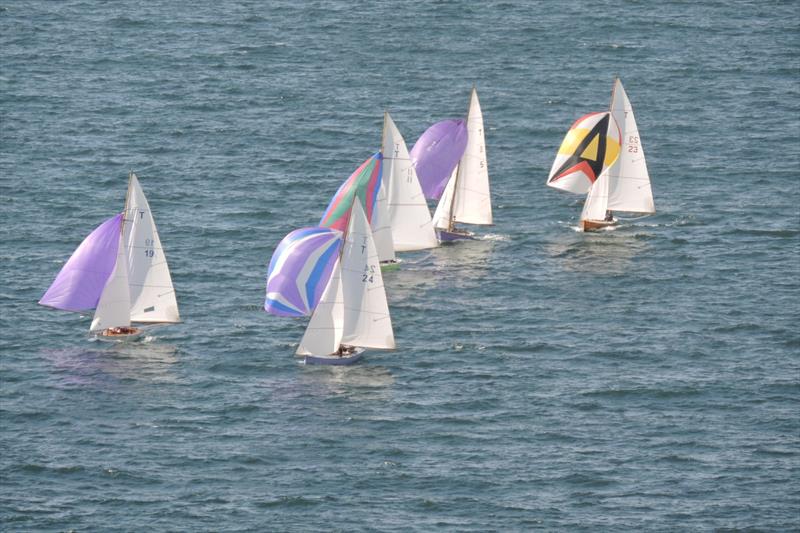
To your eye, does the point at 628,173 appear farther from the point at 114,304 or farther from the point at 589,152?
the point at 114,304

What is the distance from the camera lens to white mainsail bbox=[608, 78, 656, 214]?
151000 mm

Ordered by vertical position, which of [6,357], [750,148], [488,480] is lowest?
[488,480]

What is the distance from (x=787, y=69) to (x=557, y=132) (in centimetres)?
2996

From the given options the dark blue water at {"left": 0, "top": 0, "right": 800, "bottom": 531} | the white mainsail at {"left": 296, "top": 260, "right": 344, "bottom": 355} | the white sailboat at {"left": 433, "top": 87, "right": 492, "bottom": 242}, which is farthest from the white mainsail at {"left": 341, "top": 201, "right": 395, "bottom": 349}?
the white sailboat at {"left": 433, "top": 87, "right": 492, "bottom": 242}

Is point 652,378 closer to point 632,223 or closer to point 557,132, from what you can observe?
point 632,223

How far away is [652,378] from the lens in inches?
4808

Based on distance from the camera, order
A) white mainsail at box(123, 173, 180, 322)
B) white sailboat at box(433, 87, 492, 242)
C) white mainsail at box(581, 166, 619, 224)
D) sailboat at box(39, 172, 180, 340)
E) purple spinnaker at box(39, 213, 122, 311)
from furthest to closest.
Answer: white mainsail at box(581, 166, 619, 224) < white sailboat at box(433, 87, 492, 242) < white mainsail at box(123, 173, 180, 322) < purple spinnaker at box(39, 213, 122, 311) < sailboat at box(39, 172, 180, 340)

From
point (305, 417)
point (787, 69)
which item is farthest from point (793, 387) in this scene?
point (787, 69)

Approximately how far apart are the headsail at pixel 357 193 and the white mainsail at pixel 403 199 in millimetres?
1480

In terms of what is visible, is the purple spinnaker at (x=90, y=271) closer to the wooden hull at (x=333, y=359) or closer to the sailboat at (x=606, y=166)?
the wooden hull at (x=333, y=359)

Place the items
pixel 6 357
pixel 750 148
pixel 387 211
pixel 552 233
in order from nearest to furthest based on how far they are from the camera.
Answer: pixel 6 357 < pixel 387 211 < pixel 552 233 < pixel 750 148

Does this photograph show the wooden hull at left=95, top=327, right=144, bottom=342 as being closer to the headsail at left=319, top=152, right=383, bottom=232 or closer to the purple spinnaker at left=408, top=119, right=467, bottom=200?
the headsail at left=319, top=152, right=383, bottom=232

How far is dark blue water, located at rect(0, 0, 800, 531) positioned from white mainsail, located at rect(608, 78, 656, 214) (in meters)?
2.98

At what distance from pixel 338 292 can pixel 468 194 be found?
26.7 m
